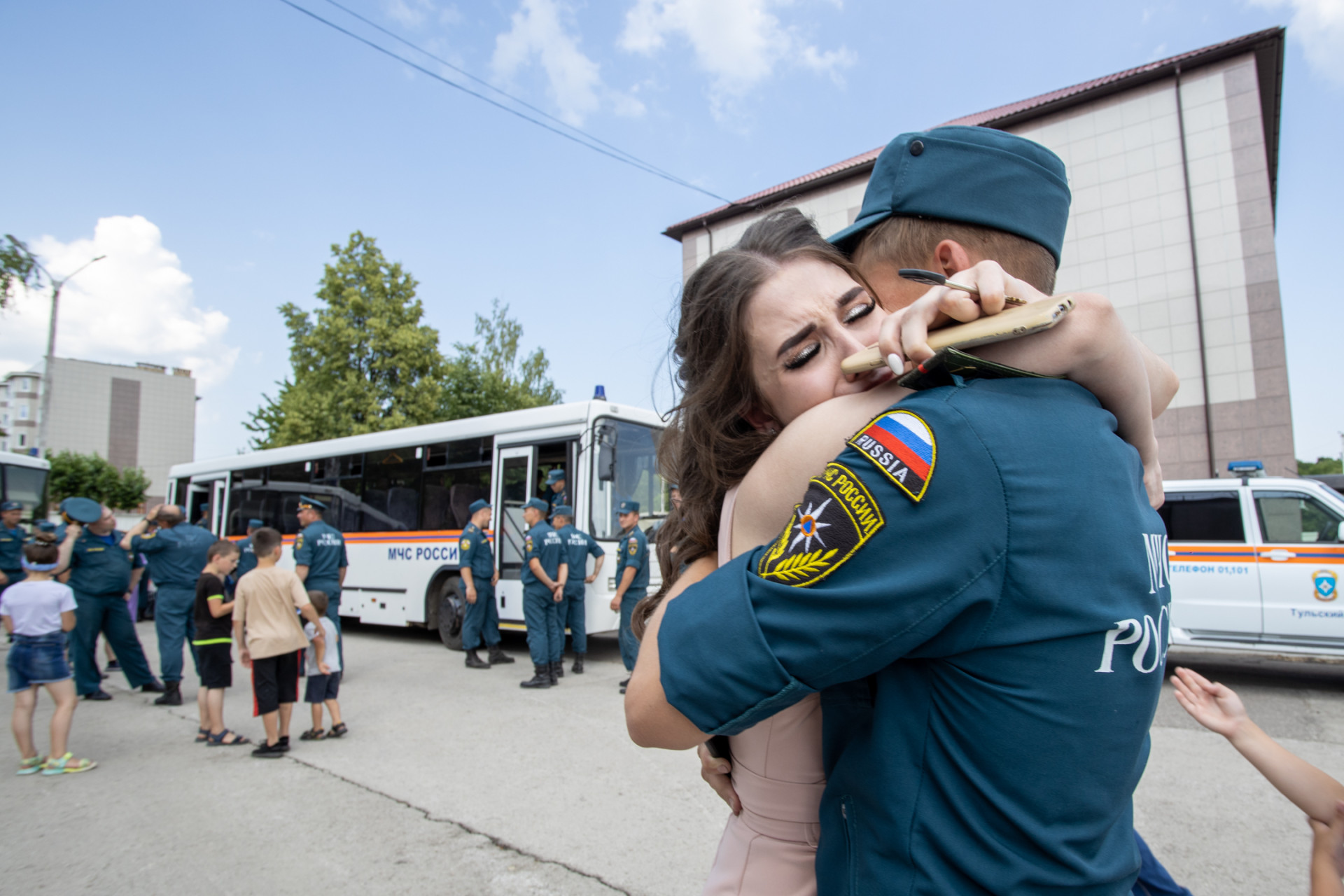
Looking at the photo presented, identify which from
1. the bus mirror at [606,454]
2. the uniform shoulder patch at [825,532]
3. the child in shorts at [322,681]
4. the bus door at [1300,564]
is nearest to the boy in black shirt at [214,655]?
the child in shorts at [322,681]

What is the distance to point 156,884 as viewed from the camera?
11.9ft

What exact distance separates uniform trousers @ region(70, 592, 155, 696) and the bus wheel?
3567 mm

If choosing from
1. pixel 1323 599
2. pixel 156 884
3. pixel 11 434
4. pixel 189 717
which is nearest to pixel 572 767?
pixel 156 884

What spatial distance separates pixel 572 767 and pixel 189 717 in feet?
14.6

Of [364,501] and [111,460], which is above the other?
[111,460]

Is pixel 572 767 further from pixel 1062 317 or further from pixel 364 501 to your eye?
pixel 364 501

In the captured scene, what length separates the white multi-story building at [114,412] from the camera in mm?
79562

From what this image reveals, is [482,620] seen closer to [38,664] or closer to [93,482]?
[38,664]

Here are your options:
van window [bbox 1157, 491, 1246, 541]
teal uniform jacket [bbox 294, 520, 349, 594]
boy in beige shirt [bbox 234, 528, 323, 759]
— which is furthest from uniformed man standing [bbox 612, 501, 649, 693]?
van window [bbox 1157, 491, 1246, 541]

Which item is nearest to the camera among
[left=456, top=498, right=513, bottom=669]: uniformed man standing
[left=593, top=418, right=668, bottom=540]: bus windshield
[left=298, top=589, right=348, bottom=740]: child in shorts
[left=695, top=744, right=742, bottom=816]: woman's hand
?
[left=695, top=744, right=742, bottom=816]: woman's hand

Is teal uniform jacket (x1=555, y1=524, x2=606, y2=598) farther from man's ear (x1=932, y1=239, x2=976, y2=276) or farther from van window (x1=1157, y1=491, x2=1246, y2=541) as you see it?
man's ear (x1=932, y1=239, x2=976, y2=276)

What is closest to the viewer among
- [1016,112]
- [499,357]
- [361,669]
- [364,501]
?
[361,669]

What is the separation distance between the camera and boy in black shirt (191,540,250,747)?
20.4ft

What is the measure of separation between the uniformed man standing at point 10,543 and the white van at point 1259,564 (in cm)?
1497
